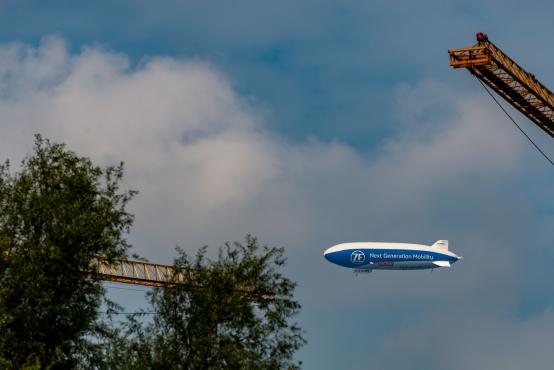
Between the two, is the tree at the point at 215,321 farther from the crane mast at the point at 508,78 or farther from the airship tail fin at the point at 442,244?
the airship tail fin at the point at 442,244

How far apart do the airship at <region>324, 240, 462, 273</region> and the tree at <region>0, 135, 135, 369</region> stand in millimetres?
81582

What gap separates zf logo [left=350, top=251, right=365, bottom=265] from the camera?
124250mm

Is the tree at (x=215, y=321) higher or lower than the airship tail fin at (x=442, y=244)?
lower

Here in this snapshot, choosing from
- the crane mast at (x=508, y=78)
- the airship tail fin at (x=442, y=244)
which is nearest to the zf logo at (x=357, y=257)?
the airship tail fin at (x=442, y=244)

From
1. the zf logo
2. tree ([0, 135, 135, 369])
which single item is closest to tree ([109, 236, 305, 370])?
tree ([0, 135, 135, 369])

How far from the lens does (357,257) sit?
125 m

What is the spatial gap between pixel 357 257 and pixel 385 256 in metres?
4.31

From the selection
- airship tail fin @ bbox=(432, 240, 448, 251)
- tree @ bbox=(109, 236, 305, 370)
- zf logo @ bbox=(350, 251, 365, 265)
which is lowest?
tree @ bbox=(109, 236, 305, 370)

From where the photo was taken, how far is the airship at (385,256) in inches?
4884

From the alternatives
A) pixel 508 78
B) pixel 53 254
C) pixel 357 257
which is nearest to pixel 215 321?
pixel 53 254

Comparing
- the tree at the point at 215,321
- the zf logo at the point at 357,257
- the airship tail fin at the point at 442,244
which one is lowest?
the tree at the point at 215,321

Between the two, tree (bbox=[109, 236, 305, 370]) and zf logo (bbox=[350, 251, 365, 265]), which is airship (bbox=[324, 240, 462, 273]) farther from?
tree (bbox=[109, 236, 305, 370])

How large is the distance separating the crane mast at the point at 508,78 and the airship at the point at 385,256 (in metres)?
36.9

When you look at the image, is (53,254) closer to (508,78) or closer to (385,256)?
(508,78)
